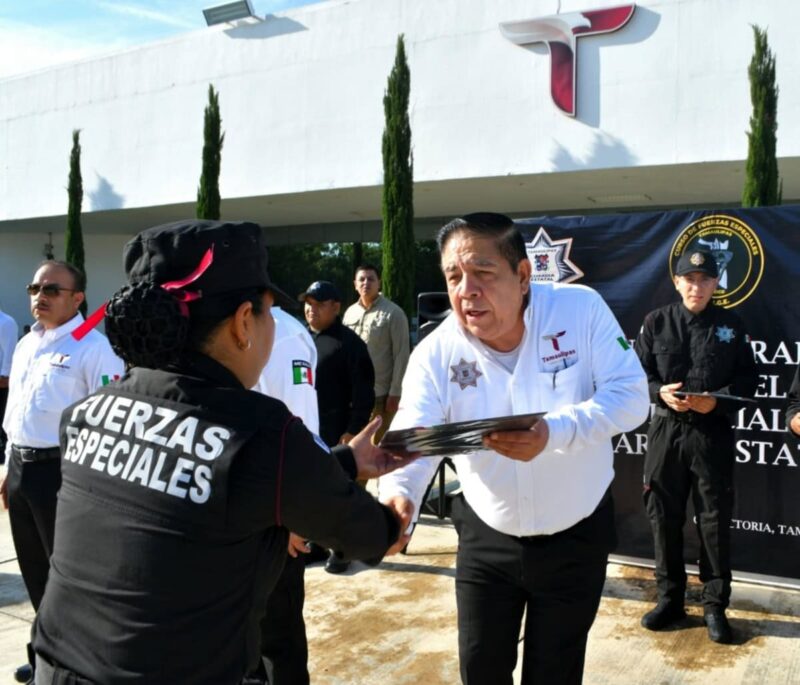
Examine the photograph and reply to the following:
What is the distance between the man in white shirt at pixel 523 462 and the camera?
7.79 ft

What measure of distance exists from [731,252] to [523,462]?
3.17 m

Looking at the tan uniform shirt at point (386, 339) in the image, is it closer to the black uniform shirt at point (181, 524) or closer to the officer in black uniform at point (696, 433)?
the officer in black uniform at point (696, 433)

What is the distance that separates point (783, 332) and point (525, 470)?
3090 millimetres

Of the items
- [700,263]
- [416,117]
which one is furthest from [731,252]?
[416,117]

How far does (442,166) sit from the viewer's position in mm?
14188

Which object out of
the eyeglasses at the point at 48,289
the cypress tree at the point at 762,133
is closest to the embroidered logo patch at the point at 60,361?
the eyeglasses at the point at 48,289

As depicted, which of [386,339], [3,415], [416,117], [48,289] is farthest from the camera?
[416,117]

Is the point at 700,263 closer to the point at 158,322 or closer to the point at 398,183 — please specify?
the point at 158,322

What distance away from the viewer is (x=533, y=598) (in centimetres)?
243

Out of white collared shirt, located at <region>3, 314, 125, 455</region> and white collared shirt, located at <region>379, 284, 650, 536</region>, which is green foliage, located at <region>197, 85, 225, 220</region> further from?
white collared shirt, located at <region>379, 284, 650, 536</region>

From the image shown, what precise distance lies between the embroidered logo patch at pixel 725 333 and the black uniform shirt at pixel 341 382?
2.42 meters

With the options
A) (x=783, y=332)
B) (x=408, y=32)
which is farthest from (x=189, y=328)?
(x=408, y=32)

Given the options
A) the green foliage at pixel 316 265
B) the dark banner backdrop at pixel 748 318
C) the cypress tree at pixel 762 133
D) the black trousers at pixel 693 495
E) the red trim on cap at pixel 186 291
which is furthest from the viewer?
the green foliage at pixel 316 265

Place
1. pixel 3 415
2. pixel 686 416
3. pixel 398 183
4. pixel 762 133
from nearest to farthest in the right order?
1. pixel 686 416
2. pixel 3 415
3. pixel 762 133
4. pixel 398 183
